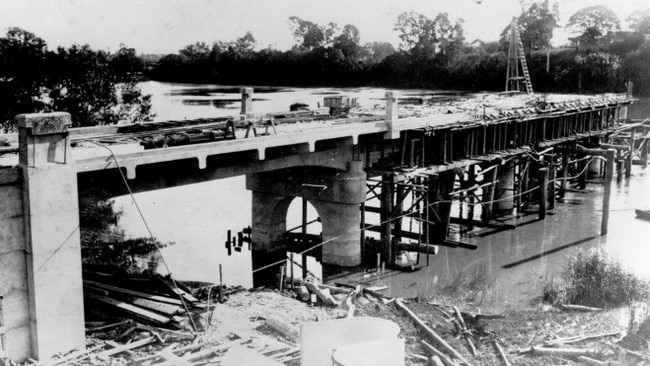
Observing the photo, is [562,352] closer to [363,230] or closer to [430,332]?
[430,332]

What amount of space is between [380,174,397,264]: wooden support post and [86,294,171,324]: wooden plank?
1166 centimetres

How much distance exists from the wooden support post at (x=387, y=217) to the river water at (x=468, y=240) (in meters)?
0.98

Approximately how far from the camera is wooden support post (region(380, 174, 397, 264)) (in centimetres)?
2574

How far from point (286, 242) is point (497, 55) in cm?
4947

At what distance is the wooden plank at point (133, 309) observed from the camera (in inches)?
595

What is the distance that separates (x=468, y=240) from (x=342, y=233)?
21.2 feet

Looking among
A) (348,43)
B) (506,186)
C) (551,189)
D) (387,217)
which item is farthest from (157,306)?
(348,43)

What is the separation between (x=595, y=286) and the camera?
20109mm

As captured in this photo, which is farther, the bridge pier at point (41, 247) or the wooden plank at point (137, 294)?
the wooden plank at point (137, 294)

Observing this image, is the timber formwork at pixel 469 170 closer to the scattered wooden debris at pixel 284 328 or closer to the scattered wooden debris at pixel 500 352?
the scattered wooden debris at pixel 500 352

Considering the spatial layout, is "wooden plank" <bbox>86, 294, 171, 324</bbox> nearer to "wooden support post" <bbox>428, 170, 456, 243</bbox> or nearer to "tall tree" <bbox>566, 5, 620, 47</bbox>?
"wooden support post" <bbox>428, 170, 456, 243</bbox>

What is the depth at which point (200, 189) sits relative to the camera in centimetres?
4028

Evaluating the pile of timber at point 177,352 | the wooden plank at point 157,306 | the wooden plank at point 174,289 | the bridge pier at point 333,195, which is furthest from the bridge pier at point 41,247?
the bridge pier at point 333,195

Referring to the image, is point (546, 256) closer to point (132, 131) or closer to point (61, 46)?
point (132, 131)
